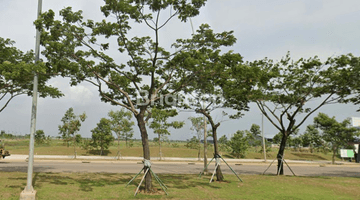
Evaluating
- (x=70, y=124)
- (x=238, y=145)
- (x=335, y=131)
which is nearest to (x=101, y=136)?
(x=70, y=124)

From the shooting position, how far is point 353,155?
5003 centimetres

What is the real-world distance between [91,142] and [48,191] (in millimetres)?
31614

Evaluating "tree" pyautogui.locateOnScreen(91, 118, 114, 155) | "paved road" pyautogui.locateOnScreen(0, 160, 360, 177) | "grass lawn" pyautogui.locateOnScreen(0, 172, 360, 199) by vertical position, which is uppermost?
"tree" pyautogui.locateOnScreen(91, 118, 114, 155)

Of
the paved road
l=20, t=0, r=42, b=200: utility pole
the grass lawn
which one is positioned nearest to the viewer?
l=20, t=0, r=42, b=200: utility pole

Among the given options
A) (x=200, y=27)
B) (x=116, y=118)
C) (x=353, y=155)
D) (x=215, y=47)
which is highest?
(x=200, y=27)

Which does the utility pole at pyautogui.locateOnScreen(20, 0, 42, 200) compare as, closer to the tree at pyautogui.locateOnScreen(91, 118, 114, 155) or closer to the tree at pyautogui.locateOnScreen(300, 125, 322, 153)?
the tree at pyautogui.locateOnScreen(91, 118, 114, 155)

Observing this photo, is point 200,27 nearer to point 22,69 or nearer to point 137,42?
point 137,42

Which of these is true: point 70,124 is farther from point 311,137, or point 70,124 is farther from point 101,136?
point 311,137

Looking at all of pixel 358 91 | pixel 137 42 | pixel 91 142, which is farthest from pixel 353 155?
pixel 137 42

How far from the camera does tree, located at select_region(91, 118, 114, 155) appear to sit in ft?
123

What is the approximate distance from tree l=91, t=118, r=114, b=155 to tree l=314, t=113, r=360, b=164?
3591cm

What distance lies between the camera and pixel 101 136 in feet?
123

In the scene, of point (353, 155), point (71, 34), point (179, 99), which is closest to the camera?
point (71, 34)

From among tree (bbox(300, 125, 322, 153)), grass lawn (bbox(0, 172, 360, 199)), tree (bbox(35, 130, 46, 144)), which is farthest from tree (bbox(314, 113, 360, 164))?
tree (bbox(35, 130, 46, 144))
